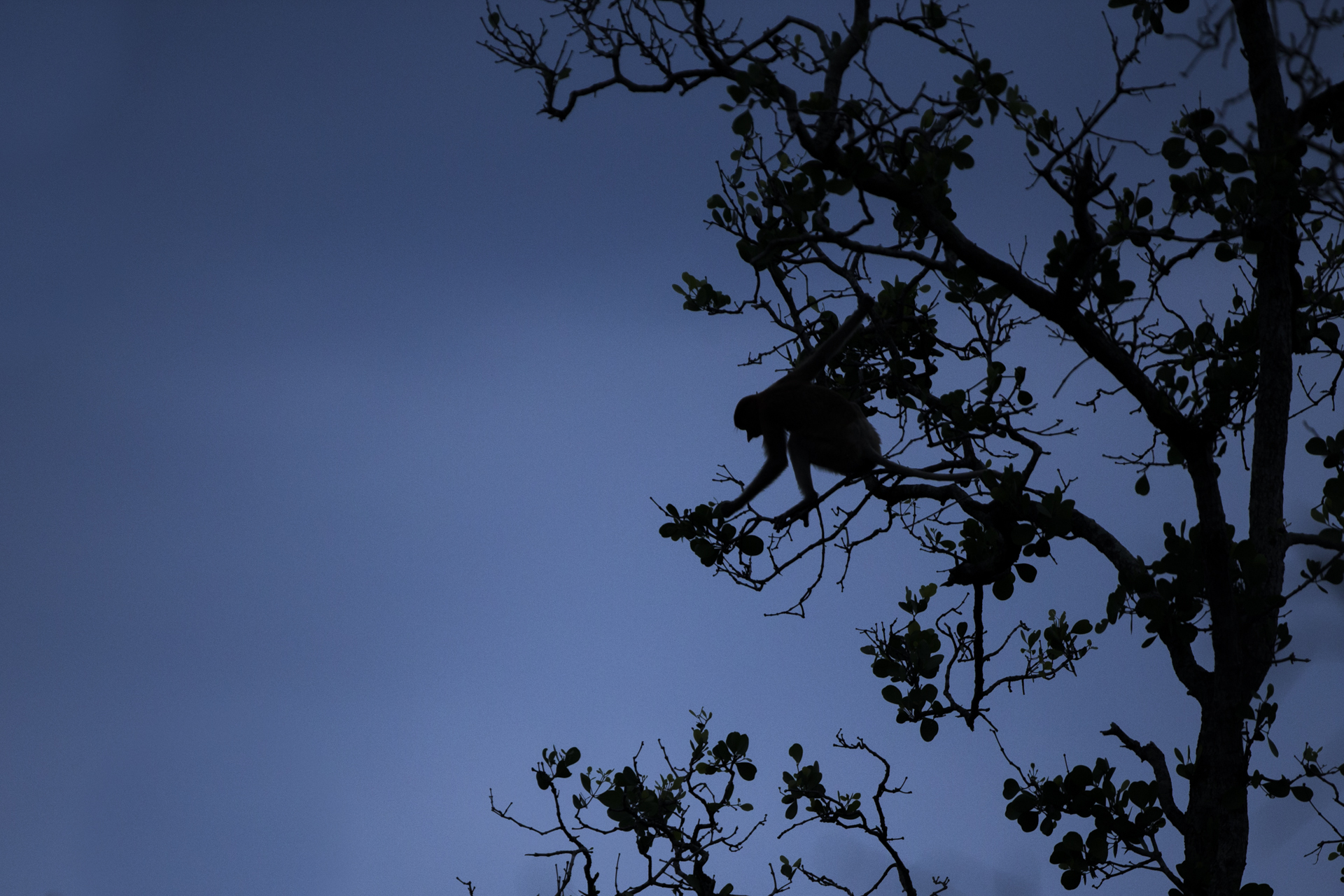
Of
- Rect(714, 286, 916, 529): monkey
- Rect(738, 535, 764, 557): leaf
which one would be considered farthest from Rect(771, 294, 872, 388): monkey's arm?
Rect(738, 535, 764, 557): leaf

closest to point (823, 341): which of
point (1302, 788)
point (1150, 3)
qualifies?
point (1150, 3)

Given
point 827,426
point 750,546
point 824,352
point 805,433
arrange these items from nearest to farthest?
point 750,546 → point 824,352 → point 827,426 → point 805,433

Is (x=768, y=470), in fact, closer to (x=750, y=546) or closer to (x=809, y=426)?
(x=809, y=426)

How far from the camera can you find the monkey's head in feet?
27.4

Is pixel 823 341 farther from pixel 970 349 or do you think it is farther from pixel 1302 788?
pixel 1302 788

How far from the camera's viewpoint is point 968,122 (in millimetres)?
4965

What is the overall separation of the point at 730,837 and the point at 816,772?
73cm

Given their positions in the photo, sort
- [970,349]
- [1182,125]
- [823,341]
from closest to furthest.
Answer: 1. [1182,125]
2. [970,349]
3. [823,341]

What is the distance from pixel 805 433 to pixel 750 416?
67 cm

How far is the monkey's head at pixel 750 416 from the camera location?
8352 millimetres

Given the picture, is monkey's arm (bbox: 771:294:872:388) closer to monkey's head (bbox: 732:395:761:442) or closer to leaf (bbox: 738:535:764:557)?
monkey's head (bbox: 732:395:761:442)

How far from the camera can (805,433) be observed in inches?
312

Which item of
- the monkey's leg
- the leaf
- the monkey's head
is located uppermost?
the monkey's head

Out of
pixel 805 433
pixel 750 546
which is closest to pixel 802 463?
pixel 805 433
